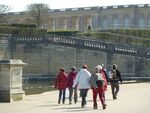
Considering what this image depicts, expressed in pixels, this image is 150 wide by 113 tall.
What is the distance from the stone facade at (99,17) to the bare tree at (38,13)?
2301 millimetres

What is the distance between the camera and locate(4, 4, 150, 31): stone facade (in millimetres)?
116500

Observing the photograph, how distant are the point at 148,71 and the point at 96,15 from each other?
60672mm

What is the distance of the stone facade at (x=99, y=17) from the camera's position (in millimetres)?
116500

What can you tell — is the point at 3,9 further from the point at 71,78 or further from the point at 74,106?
the point at 74,106

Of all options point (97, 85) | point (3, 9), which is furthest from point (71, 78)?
point (3, 9)

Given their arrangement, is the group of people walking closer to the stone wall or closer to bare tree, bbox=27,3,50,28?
the stone wall

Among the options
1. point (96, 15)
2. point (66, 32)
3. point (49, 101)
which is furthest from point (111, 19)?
point (49, 101)

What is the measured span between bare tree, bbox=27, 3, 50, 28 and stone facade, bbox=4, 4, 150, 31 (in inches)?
90.6

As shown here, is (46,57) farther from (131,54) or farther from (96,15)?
(96,15)

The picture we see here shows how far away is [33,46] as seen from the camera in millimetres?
69438

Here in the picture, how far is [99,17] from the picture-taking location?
122 m

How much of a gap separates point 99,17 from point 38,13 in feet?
62.6

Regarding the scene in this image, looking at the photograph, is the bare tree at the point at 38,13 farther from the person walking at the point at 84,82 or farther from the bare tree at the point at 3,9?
the person walking at the point at 84,82

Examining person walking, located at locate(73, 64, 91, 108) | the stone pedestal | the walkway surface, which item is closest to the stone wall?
the walkway surface
